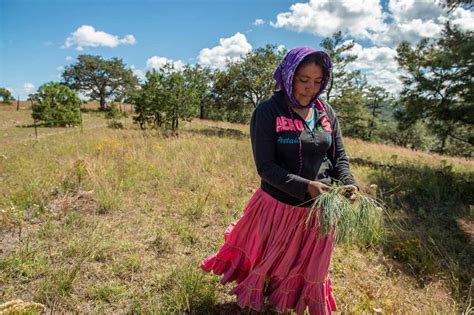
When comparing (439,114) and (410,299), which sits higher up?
(439,114)

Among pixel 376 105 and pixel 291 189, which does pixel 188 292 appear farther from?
pixel 376 105

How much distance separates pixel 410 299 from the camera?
2.69 meters

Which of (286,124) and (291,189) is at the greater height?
(286,124)

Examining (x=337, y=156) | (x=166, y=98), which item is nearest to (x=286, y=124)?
(x=337, y=156)

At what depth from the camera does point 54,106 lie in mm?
17812

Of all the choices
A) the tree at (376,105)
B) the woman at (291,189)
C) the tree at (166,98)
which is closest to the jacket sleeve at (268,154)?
the woman at (291,189)

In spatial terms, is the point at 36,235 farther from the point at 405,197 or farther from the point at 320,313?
the point at 405,197

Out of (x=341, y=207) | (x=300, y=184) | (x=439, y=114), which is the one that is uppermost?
(x=439, y=114)

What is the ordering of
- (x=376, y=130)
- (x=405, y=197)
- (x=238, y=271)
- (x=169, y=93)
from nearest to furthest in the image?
(x=238, y=271), (x=405, y=197), (x=169, y=93), (x=376, y=130)

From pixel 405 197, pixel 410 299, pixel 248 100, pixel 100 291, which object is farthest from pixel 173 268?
pixel 248 100

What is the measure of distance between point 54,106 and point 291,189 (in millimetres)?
19787

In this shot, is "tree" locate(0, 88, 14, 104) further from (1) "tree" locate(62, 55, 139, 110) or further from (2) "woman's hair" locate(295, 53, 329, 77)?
(2) "woman's hair" locate(295, 53, 329, 77)

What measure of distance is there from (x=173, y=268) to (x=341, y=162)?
5.70 feet

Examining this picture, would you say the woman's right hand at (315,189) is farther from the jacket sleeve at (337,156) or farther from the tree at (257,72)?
the tree at (257,72)
